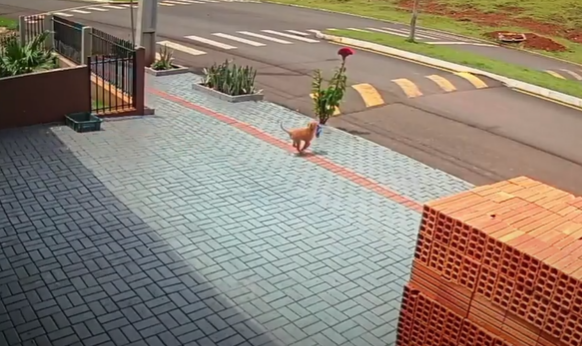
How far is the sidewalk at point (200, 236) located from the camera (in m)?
5.91

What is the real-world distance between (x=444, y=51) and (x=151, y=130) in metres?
14.8

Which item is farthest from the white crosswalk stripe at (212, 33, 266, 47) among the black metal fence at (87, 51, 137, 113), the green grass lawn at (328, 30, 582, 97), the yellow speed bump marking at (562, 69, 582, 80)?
the yellow speed bump marking at (562, 69, 582, 80)

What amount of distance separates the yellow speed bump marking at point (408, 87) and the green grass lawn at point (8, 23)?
1388cm

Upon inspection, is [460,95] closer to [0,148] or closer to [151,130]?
[151,130]

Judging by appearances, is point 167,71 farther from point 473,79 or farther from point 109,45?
point 473,79

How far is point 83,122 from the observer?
11.1 metres

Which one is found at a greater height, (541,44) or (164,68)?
(541,44)

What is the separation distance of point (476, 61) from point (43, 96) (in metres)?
15.4

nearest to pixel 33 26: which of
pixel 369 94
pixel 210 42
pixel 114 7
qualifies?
pixel 210 42

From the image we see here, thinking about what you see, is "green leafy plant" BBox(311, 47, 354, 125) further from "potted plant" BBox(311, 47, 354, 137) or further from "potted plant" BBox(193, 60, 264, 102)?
"potted plant" BBox(193, 60, 264, 102)

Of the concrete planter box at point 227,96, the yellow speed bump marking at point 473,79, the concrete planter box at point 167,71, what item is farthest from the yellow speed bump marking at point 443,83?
the concrete planter box at point 167,71

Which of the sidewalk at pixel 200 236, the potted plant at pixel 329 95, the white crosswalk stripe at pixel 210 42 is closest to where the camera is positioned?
the sidewalk at pixel 200 236

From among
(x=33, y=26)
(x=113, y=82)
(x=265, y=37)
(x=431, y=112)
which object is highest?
(x=33, y=26)

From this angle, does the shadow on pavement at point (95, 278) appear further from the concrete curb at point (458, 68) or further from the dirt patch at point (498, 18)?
the dirt patch at point (498, 18)
